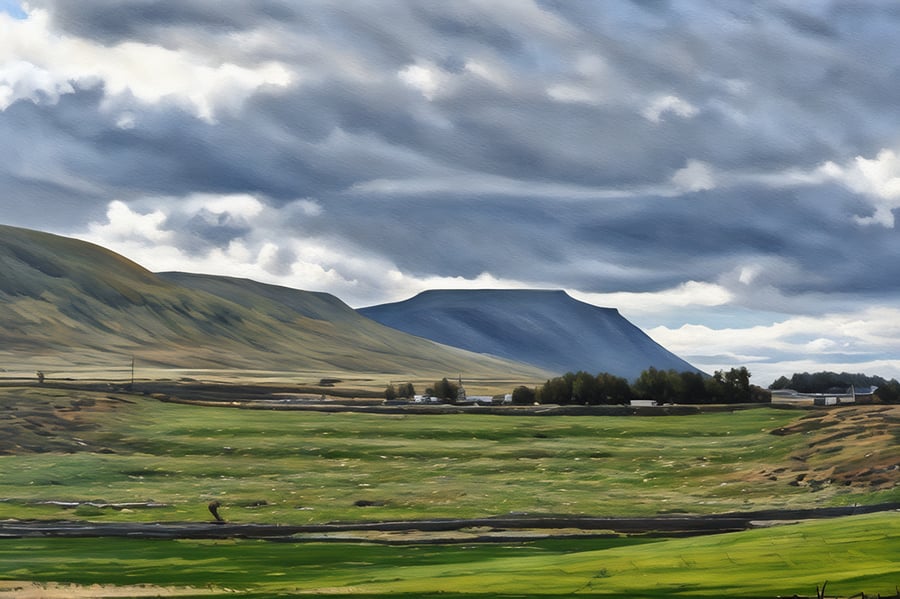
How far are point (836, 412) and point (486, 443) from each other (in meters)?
25.2

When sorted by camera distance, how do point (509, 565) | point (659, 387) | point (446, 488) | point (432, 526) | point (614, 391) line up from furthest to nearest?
1. point (614, 391)
2. point (659, 387)
3. point (446, 488)
4. point (432, 526)
5. point (509, 565)

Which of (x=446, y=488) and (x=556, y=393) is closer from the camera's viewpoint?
(x=446, y=488)

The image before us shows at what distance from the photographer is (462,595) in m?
34.5

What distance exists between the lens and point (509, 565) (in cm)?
4125

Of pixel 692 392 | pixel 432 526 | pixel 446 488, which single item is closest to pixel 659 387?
pixel 692 392

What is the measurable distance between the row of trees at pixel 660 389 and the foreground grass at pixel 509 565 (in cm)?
8669

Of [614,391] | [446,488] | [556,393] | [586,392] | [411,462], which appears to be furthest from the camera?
[556,393]

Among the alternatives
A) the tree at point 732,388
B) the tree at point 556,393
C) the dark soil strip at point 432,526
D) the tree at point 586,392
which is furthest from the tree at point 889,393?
the dark soil strip at point 432,526

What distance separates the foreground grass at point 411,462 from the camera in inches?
2638

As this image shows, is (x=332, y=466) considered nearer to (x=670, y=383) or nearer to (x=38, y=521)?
(x=38, y=521)

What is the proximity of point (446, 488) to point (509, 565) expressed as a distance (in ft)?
107

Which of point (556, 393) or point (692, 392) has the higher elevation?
point (692, 392)

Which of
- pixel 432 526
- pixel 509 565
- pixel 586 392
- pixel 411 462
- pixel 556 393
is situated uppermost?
pixel 586 392

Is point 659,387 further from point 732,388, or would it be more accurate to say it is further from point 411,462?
point 411,462
